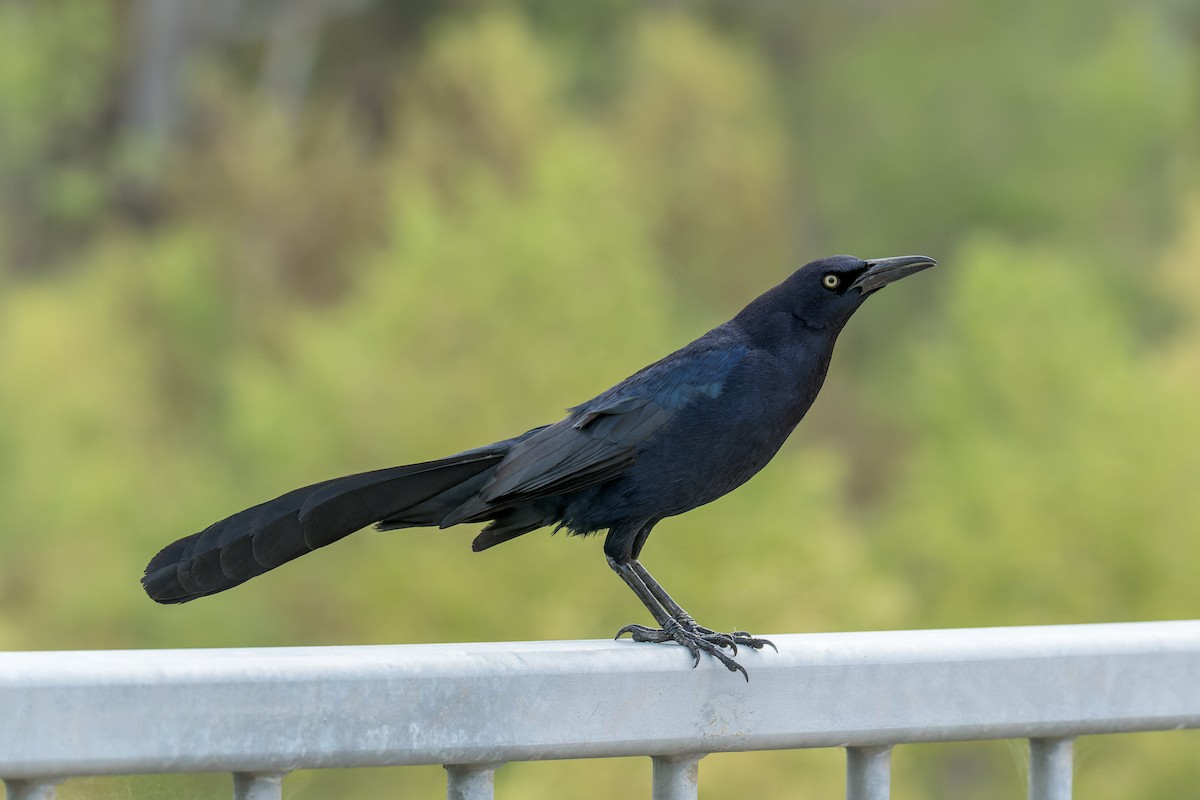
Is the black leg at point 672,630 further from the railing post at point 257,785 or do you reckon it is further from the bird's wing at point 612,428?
the railing post at point 257,785

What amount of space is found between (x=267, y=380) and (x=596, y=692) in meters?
30.6

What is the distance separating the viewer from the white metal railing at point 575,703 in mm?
1520

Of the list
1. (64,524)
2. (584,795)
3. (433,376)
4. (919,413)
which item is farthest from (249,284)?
(584,795)

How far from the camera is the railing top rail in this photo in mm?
1520

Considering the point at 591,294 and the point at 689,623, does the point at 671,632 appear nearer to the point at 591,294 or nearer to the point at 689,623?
the point at 689,623

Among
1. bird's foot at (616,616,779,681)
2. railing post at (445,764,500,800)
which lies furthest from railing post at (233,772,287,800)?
bird's foot at (616,616,779,681)

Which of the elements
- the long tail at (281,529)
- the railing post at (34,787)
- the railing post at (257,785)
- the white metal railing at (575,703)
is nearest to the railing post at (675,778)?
the white metal railing at (575,703)

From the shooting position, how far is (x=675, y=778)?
1811mm

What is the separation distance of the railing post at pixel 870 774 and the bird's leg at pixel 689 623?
17cm

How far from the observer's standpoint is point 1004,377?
97.8 ft

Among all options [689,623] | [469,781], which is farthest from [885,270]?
[469,781]

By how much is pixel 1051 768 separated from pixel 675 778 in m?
0.52

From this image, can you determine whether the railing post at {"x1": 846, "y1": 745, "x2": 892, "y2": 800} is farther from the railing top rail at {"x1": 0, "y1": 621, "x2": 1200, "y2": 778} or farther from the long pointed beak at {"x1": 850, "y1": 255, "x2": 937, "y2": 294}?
the long pointed beak at {"x1": 850, "y1": 255, "x2": 937, "y2": 294}

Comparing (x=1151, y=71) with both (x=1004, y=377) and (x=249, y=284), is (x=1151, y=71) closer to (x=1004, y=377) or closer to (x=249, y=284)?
(x=1004, y=377)
